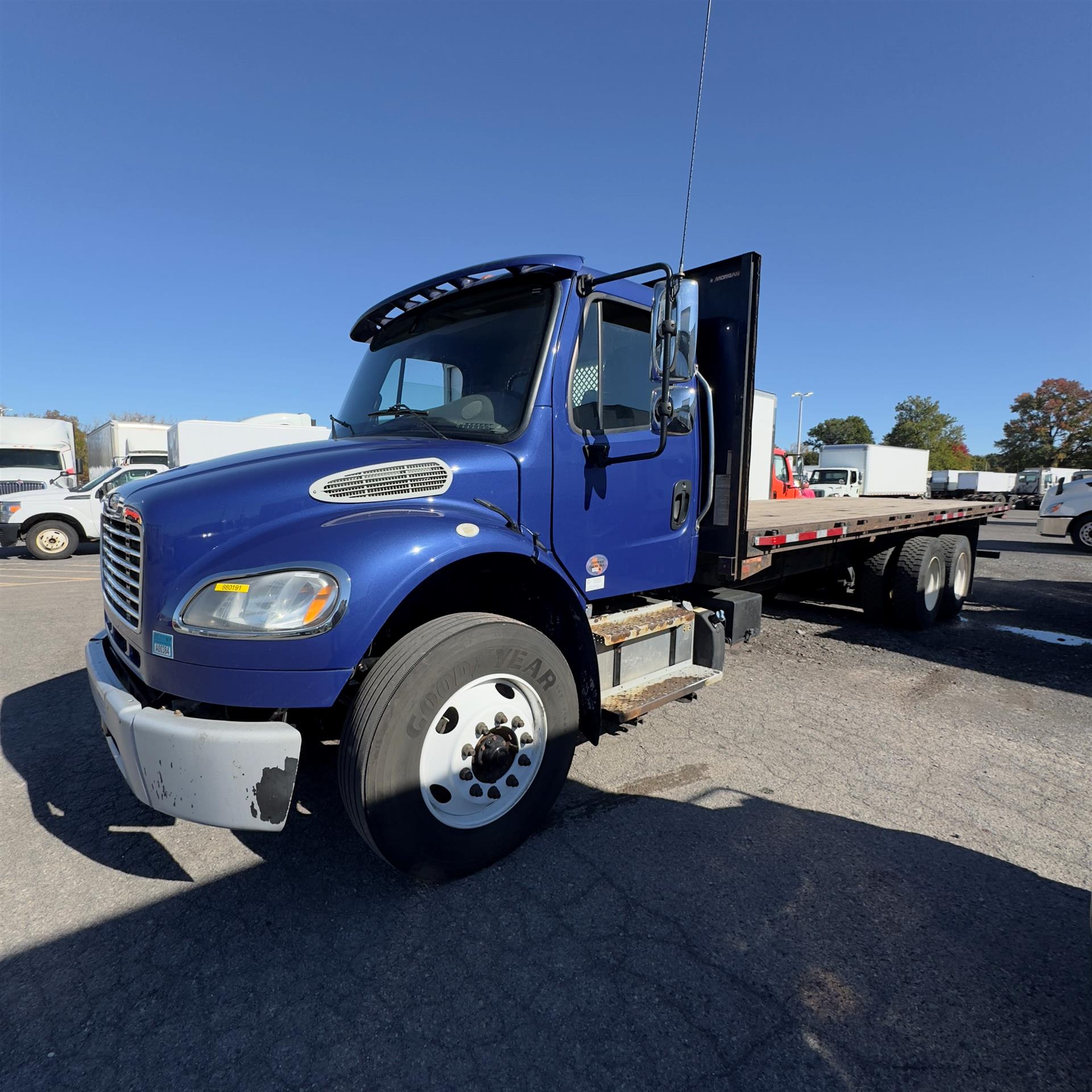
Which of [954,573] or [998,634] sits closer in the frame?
[998,634]

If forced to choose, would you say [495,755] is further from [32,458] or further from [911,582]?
[32,458]

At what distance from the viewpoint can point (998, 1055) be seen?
1.81 meters

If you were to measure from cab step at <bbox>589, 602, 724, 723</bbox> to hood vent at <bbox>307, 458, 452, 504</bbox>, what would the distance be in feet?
3.55

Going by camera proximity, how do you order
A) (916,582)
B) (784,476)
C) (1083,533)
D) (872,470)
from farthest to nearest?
1. (872,470)
2. (784,476)
3. (1083,533)
4. (916,582)

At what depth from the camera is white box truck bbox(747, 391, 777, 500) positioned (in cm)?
1113

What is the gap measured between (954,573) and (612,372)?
6.13 metres

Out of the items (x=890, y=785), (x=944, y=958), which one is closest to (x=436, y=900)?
(x=944, y=958)

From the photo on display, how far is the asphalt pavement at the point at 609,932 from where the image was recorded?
1806mm

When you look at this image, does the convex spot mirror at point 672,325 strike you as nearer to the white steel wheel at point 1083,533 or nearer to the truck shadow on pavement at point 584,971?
the truck shadow on pavement at point 584,971

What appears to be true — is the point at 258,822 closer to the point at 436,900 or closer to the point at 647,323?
the point at 436,900

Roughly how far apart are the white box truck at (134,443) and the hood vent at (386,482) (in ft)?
61.1

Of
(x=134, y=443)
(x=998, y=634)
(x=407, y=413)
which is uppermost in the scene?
(x=407, y=413)

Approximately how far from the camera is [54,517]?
12727mm

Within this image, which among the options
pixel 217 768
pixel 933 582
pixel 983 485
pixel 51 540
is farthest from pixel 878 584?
pixel 983 485
